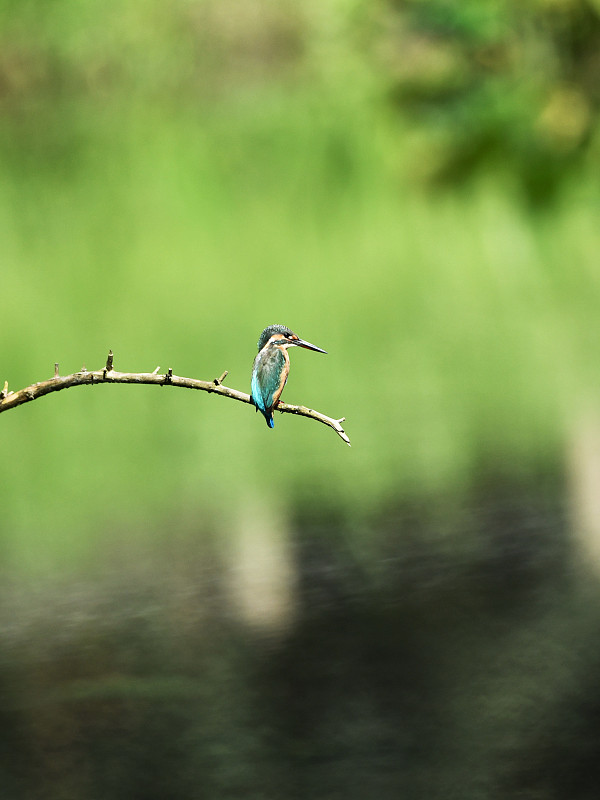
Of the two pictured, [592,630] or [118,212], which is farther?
[118,212]

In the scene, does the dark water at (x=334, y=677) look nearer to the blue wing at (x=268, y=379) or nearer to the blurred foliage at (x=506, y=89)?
the blue wing at (x=268, y=379)

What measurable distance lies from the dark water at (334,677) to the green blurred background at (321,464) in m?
0.03

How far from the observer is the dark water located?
29.5ft

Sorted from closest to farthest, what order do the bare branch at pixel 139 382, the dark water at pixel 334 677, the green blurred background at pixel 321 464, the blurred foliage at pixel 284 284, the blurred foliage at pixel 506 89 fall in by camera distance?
the bare branch at pixel 139 382, the dark water at pixel 334 677, the green blurred background at pixel 321 464, the blurred foliage at pixel 284 284, the blurred foliage at pixel 506 89

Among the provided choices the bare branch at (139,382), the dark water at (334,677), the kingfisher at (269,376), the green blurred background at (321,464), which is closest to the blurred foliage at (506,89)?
the green blurred background at (321,464)

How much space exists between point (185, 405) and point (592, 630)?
7160 millimetres

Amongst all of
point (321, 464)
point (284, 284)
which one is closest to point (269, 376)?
point (321, 464)

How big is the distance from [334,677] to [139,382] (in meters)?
6.96

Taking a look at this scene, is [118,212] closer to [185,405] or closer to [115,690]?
[185,405]

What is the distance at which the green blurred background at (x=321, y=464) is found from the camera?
955 centimetres

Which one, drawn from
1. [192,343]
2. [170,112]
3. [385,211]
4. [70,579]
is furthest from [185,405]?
[170,112]

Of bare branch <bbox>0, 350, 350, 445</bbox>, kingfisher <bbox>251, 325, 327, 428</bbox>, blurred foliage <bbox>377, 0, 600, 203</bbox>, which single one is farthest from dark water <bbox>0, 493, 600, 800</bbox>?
blurred foliage <bbox>377, 0, 600, 203</bbox>

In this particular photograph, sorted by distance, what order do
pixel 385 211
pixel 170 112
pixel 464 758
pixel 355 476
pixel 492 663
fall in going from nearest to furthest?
pixel 464 758 → pixel 492 663 → pixel 355 476 → pixel 385 211 → pixel 170 112

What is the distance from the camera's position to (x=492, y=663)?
392 inches
